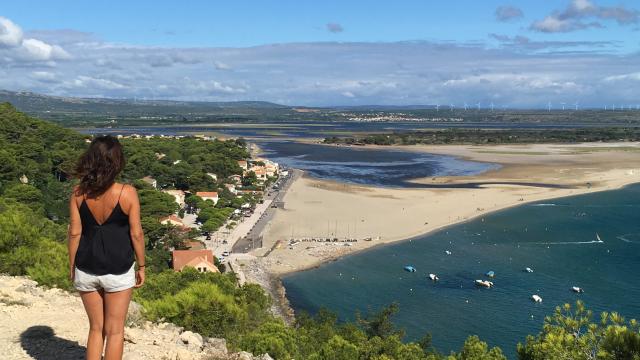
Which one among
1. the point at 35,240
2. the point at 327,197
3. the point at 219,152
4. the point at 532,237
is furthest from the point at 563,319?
the point at 219,152

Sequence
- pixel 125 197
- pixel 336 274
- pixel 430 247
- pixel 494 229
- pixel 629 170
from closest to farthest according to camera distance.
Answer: pixel 125 197, pixel 336 274, pixel 430 247, pixel 494 229, pixel 629 170

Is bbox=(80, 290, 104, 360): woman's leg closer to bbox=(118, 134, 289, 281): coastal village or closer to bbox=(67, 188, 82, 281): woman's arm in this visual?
bbox=(67, 188, 82, 281): woman's arm

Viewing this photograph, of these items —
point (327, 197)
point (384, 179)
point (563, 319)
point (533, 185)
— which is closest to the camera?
point (563, 319)

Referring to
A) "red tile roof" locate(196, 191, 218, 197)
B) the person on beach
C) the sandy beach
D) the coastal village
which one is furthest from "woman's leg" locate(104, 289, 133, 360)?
"red tile roof" locate(196, 191, 218, 197)

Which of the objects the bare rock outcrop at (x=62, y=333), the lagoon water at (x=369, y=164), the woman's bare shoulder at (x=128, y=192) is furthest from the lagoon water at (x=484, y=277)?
the lagoon water at (x=369, y=164)

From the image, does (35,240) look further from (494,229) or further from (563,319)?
(494,229)

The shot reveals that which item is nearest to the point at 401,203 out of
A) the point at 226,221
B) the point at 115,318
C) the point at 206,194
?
the point at 226,221

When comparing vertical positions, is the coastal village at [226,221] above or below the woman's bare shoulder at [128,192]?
below

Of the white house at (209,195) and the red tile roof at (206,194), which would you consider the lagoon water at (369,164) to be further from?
the white house at (209,195)
